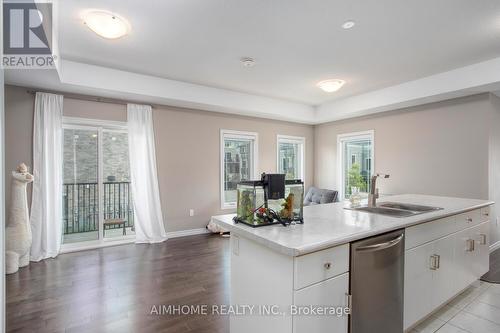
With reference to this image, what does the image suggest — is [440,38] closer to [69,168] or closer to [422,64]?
[422,64]

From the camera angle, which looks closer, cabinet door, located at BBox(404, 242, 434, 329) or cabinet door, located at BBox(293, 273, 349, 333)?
cabinet door, located at BBox(293, 273, 349, 333)

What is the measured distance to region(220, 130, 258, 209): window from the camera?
17.4 feet

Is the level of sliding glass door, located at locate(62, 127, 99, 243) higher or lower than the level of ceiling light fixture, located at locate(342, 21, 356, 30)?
lower

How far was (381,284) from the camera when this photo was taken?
1619mm

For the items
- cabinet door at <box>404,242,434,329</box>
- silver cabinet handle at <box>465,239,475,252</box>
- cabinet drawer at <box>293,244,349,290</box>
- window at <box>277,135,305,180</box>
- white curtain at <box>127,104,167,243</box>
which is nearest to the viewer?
cabinet drawer at <box>293,244,349,290</box>

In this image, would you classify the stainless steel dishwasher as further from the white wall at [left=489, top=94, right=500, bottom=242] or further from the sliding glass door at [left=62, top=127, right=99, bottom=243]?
the sliding glass door at [left=62, top=127, right=99, bottom=243]

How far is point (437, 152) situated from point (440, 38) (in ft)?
7.03

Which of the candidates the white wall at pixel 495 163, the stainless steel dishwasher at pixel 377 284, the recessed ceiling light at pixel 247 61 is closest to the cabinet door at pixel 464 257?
the stainless steel dishwasher at pixel 377 284

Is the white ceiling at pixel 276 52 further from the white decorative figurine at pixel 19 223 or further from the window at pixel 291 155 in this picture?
the window at pixel 291 155

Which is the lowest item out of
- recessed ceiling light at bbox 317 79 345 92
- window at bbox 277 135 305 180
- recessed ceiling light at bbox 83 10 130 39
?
window at bbox 277 135 305 180

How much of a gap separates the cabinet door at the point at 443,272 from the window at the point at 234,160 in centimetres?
365

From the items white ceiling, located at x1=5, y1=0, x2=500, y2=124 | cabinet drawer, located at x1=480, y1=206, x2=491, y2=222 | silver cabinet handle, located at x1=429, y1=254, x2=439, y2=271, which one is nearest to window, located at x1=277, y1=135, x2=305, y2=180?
white ceiling, located at x1=5, y1=0, x2=500, y2=124

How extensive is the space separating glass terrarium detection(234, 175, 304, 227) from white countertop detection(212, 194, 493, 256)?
0.06 m

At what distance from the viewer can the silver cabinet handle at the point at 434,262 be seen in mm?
2049
